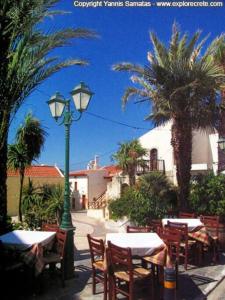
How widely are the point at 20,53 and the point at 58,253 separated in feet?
13.5

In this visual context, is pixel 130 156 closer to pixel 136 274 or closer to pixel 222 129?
pixel 222 129

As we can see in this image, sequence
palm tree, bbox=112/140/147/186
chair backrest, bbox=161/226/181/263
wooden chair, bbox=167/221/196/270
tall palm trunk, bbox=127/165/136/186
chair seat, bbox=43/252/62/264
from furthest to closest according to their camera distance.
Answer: palm tree, bbox=112/140/147/186 → tall palm trunk, bbox=127/165/136/186 → wooden chair, bbox=167/221/196/270 → chair backrest, bbox=161/226/181/263 → chair seat, bbox=43/252/62/264

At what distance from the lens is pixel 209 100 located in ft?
49.6

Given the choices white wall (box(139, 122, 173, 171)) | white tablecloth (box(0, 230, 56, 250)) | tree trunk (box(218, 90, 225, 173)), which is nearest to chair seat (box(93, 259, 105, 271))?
white tablecloth (box(0, 230, 56, 250))

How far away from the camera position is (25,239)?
316 inches

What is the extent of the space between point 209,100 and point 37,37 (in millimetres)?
8012

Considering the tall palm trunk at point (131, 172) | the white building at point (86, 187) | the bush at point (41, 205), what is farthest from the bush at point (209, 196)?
the white building at point (86, 187)

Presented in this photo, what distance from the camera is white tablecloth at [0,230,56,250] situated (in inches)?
→ 304

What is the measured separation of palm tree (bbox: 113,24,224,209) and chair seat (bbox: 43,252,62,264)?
22.6 ft

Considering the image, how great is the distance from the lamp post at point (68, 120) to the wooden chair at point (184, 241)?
2.49 metres

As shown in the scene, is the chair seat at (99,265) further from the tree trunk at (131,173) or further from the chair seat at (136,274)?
the tree trunk at (131,173)

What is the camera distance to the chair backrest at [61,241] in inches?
324

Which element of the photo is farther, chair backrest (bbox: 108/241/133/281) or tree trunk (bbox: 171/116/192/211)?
tree trunk (bbox: 171/116/192/211)

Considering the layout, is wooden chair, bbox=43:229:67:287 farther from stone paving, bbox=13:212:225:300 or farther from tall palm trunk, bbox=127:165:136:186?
tall palm trunk, bbox=127:165:136:186
